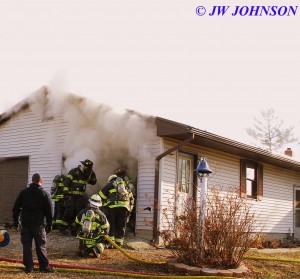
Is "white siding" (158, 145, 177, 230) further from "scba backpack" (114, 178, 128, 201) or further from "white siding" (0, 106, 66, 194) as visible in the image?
"white siding" (0, 106, 66, 194)

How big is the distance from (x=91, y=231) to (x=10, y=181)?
7.51m

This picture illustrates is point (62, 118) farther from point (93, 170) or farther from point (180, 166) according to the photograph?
point (180, 166)

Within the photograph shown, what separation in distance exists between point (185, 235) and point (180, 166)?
5.12 m

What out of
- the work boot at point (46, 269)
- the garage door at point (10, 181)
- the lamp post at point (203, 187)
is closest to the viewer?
the work boot at point (46, 269)

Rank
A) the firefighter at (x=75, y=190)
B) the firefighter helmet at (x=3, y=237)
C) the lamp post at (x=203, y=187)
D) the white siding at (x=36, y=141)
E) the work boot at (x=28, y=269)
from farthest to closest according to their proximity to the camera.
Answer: the white siding at (x=36, y=141) < the firefighter at (x=75, y=190) < the firefighter helmet at (x=3, y=237) < the lamp post at (x=203, y=187) < the work boot at (x=28, y=269)

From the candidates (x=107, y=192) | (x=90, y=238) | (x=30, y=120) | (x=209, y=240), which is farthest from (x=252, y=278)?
(x=30, y=120)

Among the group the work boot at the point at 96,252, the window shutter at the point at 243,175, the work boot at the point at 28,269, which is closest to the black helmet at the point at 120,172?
the work boot at the point at 96,252

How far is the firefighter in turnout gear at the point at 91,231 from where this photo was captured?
8.61 metres

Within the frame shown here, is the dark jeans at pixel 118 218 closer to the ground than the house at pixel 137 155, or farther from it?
closer to the ground

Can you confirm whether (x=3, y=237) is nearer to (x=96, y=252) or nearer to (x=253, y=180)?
(x=96, y=252)

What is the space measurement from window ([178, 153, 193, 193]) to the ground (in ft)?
8.40

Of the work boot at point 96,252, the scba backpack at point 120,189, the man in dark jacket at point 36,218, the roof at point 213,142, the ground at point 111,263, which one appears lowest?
the ground at point 111,263

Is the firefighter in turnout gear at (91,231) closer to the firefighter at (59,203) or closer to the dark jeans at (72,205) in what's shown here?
the dark jeans at (72,205)

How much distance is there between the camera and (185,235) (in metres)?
7.70
